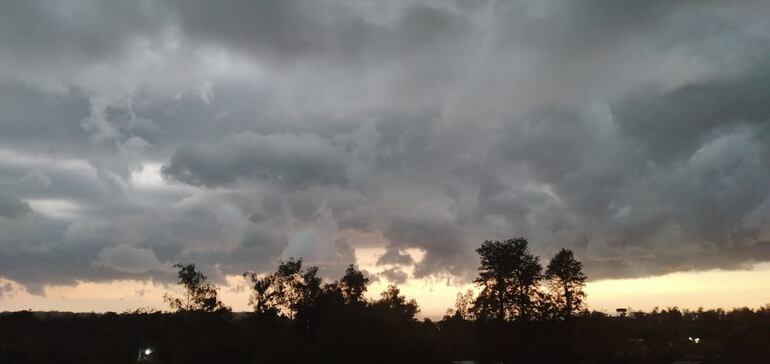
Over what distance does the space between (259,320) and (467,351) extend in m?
39.4

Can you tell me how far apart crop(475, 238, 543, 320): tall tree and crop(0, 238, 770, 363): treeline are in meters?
0.17

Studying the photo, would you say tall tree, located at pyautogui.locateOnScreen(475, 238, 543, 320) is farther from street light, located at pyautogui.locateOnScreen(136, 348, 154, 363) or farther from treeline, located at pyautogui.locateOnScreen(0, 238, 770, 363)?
street light, located at pyautogui.locateOnScreen(136, 348, 154, 363)

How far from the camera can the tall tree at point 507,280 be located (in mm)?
90938

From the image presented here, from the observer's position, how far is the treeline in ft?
229

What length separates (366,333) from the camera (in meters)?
68.3

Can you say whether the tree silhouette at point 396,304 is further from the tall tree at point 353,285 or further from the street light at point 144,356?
the street light at point 144,356

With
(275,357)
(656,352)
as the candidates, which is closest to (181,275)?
(275,357)

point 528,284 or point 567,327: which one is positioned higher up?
point 528,284

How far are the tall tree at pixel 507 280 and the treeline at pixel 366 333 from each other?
6.5 inches

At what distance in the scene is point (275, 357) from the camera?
69.6 m

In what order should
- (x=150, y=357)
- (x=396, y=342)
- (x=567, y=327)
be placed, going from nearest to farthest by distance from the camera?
(x=396, y=342) < (x=150, y=357) < (x=567, y=327)

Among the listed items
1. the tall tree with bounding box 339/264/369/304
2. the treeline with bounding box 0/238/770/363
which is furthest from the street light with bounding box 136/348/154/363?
the tall tree with bounding box 339/264/369/304

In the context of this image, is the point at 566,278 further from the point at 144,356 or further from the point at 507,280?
the point at 144,356

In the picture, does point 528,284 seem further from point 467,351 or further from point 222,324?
point 222,324
